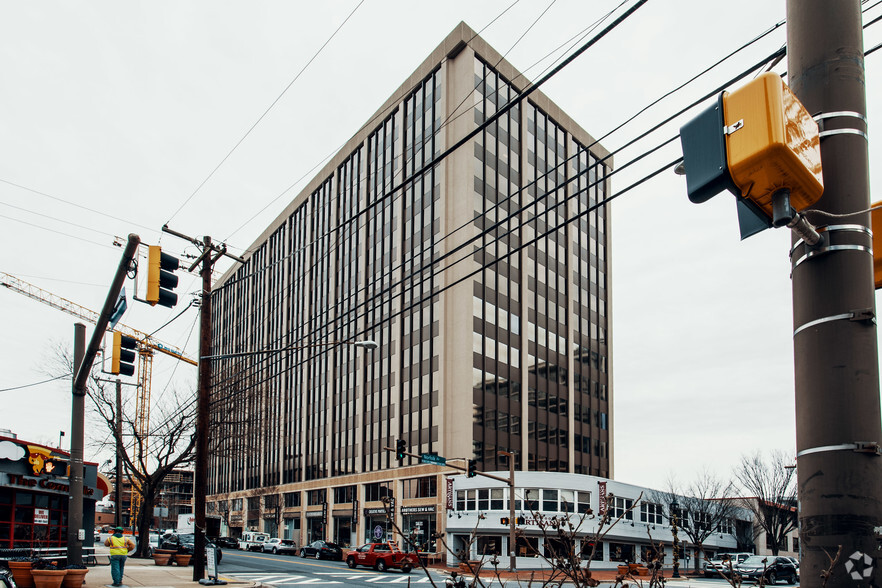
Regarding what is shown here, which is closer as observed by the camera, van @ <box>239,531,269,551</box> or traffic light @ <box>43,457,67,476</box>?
traffic light @ <box>43,457,67,476</box>

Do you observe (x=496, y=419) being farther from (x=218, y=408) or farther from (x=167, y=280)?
(x=167, y=280)

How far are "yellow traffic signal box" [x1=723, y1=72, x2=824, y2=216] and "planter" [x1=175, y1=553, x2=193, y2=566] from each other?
35404mm

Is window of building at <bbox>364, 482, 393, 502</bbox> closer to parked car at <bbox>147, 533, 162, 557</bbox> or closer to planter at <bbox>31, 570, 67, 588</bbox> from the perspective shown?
parked car at <bbox>147, 533, 162, 557</bbox>

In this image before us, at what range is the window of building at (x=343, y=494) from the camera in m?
64.1

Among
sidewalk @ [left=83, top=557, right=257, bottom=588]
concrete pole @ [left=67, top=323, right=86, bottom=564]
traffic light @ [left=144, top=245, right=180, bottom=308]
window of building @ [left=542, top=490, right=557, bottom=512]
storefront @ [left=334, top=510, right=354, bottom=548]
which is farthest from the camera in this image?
storefront @ [left=334, top=510, right=354, bottom=548]

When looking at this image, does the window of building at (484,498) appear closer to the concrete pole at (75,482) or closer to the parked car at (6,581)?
the concrete pole at (75,482)

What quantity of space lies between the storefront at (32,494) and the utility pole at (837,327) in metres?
26.5

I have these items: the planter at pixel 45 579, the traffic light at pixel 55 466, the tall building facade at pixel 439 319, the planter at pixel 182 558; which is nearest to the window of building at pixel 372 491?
the tall building facade at pixel 439 319

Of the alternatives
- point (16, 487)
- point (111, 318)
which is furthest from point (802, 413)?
point (16, 487)

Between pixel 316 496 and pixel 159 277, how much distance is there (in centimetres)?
5899

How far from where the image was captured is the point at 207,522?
26.7m

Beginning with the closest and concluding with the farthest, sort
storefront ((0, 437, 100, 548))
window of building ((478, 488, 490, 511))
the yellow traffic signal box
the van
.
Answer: the yellow traffic signal box
storefront ((0, 437, 100, 548))
window of building ((478, 488, 490, 511))
the van

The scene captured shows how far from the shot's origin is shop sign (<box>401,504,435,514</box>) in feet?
175

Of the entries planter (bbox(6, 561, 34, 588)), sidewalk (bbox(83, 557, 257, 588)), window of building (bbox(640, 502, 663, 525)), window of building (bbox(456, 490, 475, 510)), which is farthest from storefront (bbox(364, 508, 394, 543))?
planter (bbox(6, 561, 34, 588))
